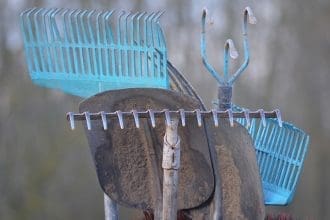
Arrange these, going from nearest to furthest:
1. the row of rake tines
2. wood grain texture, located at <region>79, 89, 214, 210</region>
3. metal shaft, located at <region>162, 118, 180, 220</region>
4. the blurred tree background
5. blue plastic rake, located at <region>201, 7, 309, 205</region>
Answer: metal shaft, located at <region>162, 118, 180, 220</region> → wood grain texture, located at <region>79, 89, 214, 210</region> → the row of rake tines → blue plastic rake, located at <region>201, 7, 309, 205</region> → the blurred tree background

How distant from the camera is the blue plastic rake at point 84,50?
6.69 ft

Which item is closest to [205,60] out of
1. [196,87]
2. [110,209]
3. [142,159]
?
[142,159]

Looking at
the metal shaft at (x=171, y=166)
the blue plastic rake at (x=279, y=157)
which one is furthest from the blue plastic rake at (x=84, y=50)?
the blue plastic rake at (x=279, y=157)

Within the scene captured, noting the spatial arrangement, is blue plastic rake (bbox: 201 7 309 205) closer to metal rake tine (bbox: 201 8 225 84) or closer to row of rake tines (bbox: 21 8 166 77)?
metal rake tine (bbox: 201 8 225 84)

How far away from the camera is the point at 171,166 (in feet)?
5.82

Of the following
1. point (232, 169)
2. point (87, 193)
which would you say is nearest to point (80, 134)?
point (87, 193)

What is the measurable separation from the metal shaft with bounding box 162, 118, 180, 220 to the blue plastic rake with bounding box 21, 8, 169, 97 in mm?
281

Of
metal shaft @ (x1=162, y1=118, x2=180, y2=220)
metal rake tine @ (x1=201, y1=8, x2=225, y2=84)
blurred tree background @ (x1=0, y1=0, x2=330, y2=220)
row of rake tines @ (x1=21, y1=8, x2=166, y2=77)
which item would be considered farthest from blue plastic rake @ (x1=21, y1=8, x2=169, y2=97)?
blurred tree background @ (x1=0, y1=0, x2=330, y2=220)

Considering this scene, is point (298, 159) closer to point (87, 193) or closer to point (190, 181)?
point (190, 181)

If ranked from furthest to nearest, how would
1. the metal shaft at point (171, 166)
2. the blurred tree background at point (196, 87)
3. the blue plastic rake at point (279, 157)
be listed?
the blurred tree background at point (196, 87) → the blue plastic rake at point (279, 157) → the metal shaft at point (171, 166)

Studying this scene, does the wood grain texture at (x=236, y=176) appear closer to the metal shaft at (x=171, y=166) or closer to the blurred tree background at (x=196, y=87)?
the metal shaft at (x=171, y=166)

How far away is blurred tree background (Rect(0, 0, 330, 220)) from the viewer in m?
4.63

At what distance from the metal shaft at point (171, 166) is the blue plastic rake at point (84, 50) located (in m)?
0.28

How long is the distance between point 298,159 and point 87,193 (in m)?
2.65
